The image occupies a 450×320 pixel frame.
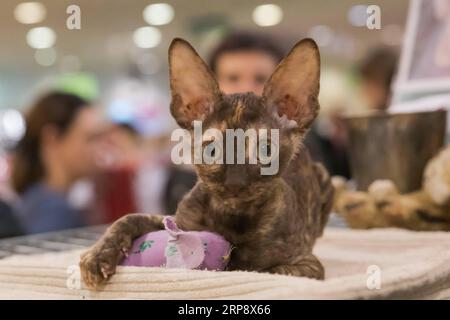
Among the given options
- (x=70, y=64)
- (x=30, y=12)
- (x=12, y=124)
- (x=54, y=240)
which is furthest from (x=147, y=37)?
(x=12, y=124)

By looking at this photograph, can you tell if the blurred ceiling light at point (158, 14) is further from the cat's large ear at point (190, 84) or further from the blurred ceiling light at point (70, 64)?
the blurred ceiling light at point (70, 64)

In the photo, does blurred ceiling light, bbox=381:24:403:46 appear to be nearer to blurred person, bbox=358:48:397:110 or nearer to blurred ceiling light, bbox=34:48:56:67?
blurred person, bbox=358:48:397:110

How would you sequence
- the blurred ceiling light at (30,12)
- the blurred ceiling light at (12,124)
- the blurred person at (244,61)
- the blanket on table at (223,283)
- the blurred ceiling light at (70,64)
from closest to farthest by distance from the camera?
1. the blanket on table at (223,283)
2. the blurred person at (244,61)
3. the blurred ceiling light at (30,12)
4. the blurred ceiling light at (70,64)
5. the blurred ceiling light at (12,124)

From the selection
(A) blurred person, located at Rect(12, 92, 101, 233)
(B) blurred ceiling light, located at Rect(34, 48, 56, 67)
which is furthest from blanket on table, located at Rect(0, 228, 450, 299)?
(B) blurred ceiling light, located at Rect(34, 48, 56, 67)

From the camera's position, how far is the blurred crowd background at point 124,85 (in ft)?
2.52

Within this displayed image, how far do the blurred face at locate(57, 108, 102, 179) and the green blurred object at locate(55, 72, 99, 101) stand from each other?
0.32 ft

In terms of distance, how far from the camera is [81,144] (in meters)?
1.06

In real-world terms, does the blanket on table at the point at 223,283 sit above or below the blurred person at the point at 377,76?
below

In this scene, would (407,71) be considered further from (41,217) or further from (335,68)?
(41,217)

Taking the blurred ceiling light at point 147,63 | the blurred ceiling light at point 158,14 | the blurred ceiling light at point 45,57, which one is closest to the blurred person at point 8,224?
the blurred ceiling light at point 45,57

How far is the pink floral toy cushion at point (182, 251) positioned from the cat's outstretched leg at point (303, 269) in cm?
5

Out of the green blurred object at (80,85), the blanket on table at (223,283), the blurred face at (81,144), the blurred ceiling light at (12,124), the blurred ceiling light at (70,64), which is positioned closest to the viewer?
the blanket on table at (223,283)

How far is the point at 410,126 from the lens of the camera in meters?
1.03

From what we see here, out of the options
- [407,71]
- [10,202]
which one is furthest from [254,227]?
[10,202]
